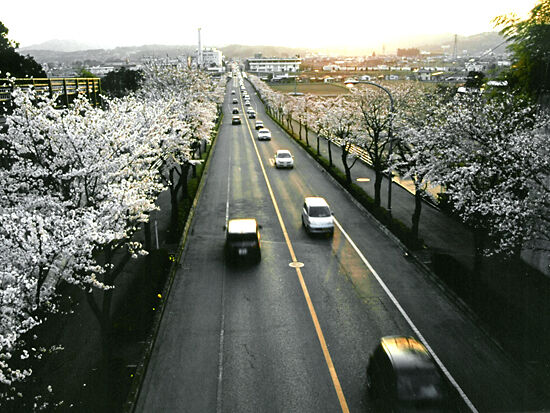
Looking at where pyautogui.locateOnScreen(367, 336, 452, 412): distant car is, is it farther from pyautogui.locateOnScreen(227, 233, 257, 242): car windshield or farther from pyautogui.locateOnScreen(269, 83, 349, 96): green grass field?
pyautogui.locateOnScreen(269, 83, 349, 96): green grass field

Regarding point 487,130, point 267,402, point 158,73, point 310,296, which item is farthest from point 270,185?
point 267,402

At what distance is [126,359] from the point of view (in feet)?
46.8

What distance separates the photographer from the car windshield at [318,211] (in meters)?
26.2

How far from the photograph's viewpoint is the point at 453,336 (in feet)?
51.5

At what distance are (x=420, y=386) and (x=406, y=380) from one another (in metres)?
0.34

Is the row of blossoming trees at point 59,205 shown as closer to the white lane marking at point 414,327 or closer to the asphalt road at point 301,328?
the asphalt road at point 301,328

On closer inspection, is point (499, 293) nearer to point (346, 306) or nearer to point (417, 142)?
point (346, 306)

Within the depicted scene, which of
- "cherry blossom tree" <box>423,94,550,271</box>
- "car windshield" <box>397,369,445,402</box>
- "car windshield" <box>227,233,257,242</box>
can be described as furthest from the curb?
"cherry blossom tree" <box>423,94,550,271</box>

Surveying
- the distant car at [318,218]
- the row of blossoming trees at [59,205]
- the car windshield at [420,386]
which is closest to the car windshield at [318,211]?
the distant car at [318,218]

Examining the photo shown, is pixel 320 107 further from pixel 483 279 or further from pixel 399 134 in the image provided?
pixel 483 279

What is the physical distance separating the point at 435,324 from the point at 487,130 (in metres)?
7.27

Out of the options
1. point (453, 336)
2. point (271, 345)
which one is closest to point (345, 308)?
point (271, 345)

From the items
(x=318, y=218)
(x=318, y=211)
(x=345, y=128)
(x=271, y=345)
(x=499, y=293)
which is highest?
(x=345, y=128)

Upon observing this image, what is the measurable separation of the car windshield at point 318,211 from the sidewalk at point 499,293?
532 centimetres
